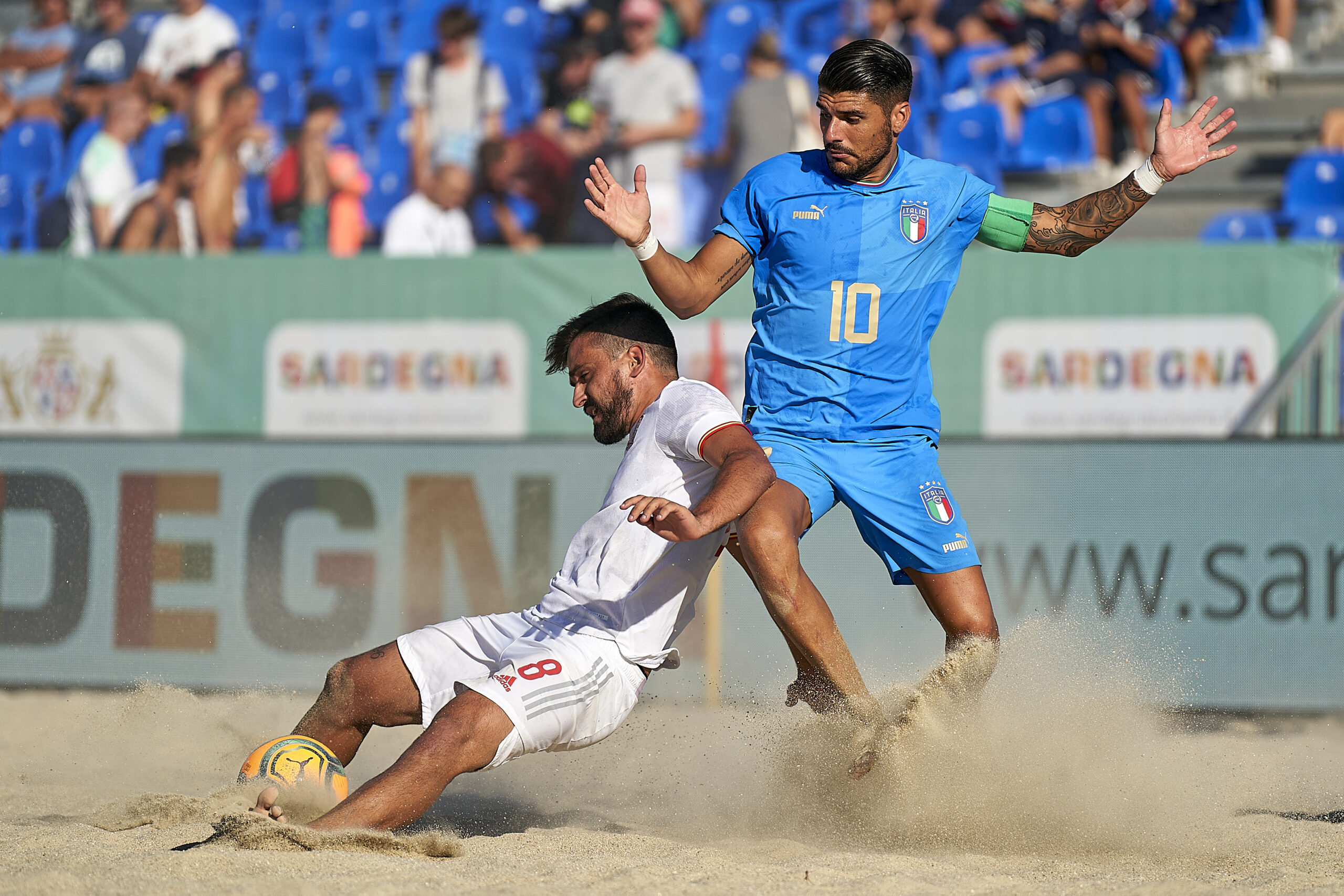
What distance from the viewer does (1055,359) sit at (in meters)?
8.80

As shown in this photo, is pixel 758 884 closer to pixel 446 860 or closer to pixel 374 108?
pixel 446 860

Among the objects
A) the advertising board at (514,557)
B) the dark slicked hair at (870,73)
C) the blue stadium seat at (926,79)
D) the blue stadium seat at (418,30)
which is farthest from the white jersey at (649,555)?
the blue stadium seat at (418,30)

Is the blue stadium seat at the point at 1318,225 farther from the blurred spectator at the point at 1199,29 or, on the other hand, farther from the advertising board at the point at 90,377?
the advertising board at the point at 90,377

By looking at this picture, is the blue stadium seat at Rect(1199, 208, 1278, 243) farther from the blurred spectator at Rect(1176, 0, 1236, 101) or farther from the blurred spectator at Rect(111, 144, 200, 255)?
the blurred spectator at Rect(111, 144, 200, 255)

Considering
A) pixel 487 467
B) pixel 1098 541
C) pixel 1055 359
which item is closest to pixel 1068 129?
pixel 1055 359

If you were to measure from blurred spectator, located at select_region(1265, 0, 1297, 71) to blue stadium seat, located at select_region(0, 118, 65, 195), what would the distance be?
10759 millimetres

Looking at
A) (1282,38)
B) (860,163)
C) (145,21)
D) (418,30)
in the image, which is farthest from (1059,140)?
(145,21)

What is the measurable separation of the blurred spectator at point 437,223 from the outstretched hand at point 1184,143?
7.04 m

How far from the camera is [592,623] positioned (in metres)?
4.00

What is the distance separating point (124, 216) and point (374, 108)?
2.76 meters

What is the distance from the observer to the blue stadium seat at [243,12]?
13.1 m

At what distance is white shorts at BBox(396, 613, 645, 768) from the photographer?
3730 millimetres

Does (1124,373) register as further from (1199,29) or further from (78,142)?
(78,142)

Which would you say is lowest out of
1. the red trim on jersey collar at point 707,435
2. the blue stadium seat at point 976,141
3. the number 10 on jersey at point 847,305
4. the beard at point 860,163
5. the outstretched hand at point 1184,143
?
the red trim on jersey collar at point 707,435
